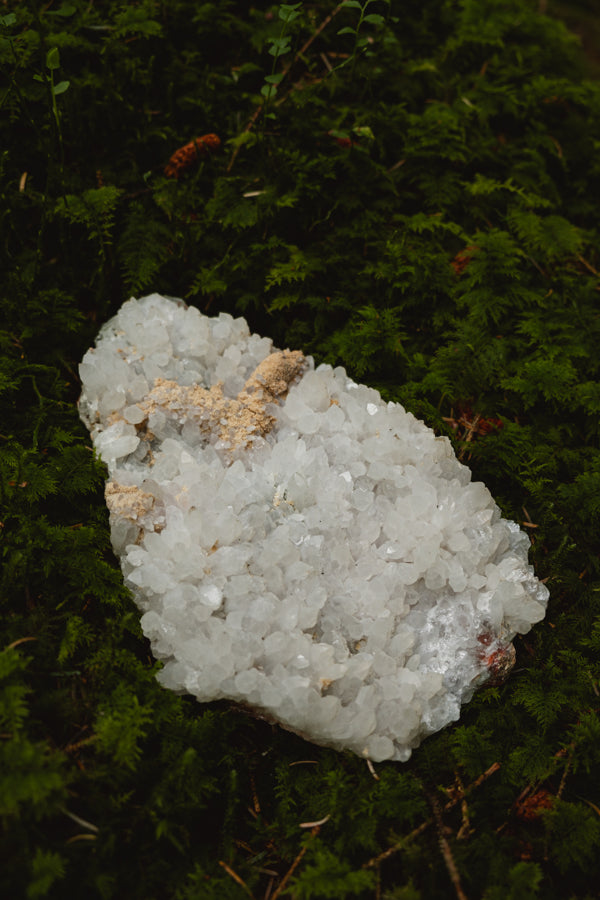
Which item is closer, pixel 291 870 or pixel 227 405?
pixel 291 870

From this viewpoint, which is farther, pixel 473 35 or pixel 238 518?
pixel 473 35

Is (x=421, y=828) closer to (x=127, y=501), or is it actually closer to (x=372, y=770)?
(x=372, y=770)

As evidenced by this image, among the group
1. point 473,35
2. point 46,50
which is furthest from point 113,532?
point 473,35

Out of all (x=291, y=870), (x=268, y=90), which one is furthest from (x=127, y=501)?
(x=268, y=90)

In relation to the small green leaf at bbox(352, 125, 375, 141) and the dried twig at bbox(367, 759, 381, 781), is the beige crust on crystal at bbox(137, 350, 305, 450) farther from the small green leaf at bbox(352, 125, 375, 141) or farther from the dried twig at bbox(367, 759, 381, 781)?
the small green leaf at bbox(352, 125, 375, 141)

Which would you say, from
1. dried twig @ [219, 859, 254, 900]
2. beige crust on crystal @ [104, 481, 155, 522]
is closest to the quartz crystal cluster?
beige crust on crystal @ [104, 481, 155, 522]

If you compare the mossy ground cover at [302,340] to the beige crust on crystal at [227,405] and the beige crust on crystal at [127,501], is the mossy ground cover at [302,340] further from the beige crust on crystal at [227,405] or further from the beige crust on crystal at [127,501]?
the beige crust on crystal at [227,405]

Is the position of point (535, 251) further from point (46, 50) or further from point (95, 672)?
point (95, 672)
